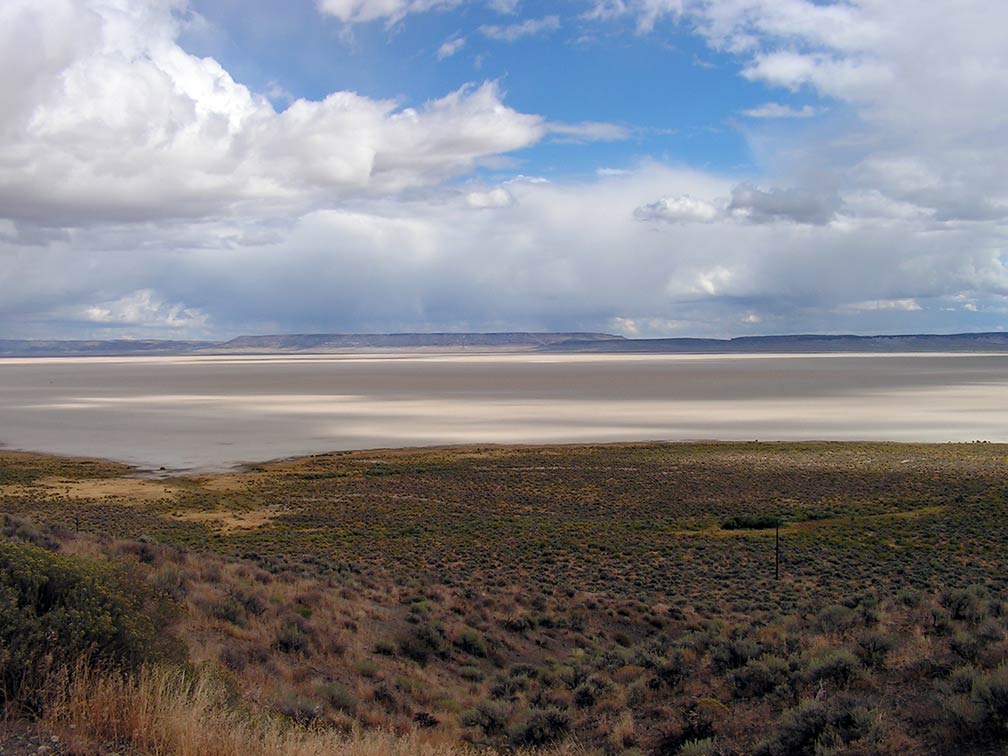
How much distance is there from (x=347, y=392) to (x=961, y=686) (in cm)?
12648

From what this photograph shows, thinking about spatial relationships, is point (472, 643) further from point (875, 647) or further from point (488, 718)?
point (875, 647)

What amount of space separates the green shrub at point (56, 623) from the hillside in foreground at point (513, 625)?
22 mm

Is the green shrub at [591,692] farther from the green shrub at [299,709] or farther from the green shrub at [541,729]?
the green shrub at [299,709]

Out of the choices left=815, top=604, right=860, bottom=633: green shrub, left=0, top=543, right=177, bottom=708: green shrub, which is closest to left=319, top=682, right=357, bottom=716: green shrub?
left=0, top=543, right=177, bottom=708: green shrub

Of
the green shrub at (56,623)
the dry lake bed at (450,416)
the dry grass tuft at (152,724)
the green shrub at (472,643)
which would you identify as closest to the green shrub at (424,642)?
the green shrub at (472,643)

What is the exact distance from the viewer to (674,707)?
30.2 ft

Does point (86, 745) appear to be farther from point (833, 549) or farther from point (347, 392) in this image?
point (347, 392)

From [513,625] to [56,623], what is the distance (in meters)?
10.6

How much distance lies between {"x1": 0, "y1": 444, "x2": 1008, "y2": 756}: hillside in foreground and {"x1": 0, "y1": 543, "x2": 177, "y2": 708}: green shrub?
2cm

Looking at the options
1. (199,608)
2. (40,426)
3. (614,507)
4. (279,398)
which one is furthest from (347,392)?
(199,608)

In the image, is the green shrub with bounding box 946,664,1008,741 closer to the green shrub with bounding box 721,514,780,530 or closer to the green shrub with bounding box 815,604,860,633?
the green shrub with bounding box 815,604,860,633

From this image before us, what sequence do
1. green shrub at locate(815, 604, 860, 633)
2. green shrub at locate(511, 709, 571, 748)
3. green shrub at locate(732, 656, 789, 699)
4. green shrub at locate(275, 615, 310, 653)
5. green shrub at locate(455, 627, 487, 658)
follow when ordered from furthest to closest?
green shrub at locate(455, 627, 487, 658)
green shrub at locate(275, 615, 310, 653)
green shrub at locate(815, 604, 860, 633)
green shrub at locate(732, 656, 789, 699)
green shrub at locate(511, 709, 571, 748)

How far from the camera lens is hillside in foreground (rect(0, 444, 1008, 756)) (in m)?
6.50

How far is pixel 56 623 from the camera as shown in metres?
6.26
